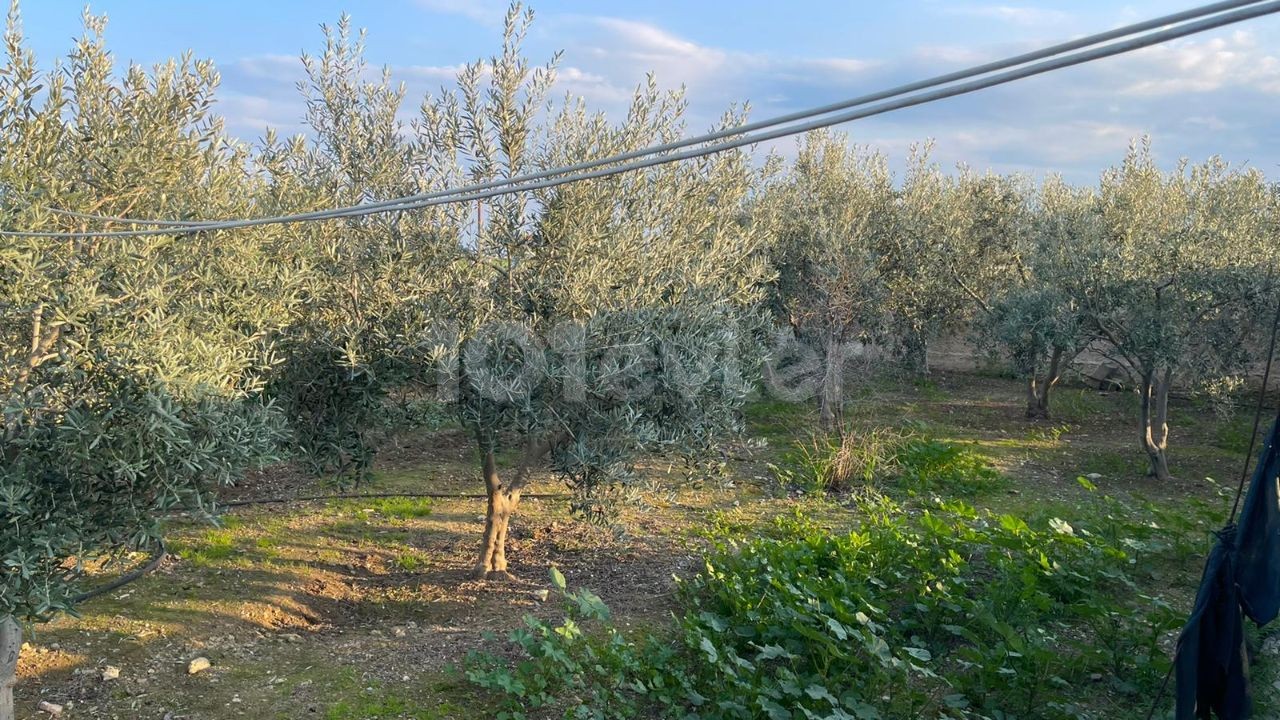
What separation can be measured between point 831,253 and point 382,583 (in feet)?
28.3

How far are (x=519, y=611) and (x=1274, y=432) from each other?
5.32m

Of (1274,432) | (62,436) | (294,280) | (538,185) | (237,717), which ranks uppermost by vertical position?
(538,185)

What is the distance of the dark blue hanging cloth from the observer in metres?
3.79

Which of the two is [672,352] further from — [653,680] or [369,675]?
[369,675]

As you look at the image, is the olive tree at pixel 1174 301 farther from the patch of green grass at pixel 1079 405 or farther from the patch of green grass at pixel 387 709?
the patch of green grass at pixel 387 709

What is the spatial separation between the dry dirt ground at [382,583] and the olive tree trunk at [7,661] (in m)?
0.33

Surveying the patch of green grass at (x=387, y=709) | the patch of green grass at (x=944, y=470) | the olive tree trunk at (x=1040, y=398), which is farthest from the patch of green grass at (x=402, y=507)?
the olive tree trunk at (x=1040, y=398)

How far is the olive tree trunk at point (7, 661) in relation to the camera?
16.5 feet

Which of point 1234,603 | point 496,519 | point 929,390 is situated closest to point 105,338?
point 496,519

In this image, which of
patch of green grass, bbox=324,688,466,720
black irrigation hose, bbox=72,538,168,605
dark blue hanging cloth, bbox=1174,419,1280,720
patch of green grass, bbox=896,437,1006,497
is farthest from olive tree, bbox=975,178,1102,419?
black irrigation hose, bbox=72,538,168,605

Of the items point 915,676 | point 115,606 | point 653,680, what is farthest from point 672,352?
point 115,606

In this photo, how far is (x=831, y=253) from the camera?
13.7 metres

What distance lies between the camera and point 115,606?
7.04 metres

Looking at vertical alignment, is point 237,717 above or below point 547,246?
below
